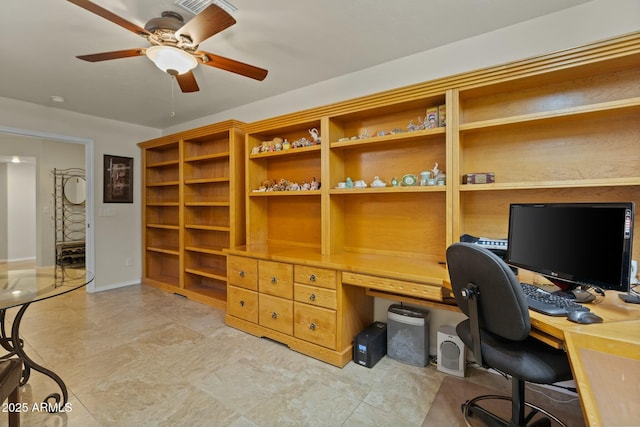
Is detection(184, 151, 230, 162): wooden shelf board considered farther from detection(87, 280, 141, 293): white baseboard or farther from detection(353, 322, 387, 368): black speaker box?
detection(353, 322, 387, 368): black speaker box

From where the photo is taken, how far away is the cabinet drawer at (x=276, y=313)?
2.46m

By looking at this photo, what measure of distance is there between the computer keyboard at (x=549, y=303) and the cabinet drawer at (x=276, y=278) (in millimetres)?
1632

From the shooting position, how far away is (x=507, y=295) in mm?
1226

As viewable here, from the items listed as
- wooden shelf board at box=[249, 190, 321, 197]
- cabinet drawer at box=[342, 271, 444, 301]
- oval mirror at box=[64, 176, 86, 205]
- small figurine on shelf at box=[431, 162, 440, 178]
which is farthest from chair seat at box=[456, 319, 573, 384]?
oval mirror at box=[64, 176, 86, 205]

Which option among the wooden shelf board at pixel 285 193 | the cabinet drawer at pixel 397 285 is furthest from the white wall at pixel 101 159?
the cabinet drawer at pixel 397 285

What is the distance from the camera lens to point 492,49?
208 cm

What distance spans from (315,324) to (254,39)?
2217mm

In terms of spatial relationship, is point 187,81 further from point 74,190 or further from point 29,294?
point 74,190

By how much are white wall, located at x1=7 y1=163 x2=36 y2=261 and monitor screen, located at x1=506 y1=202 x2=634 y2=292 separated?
28.9 ft

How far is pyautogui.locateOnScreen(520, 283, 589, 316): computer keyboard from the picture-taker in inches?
48.9

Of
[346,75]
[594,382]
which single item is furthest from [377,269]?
[346,75]

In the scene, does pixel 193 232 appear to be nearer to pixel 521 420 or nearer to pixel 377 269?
pixel 377 269

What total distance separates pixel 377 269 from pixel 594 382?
48.0 inches

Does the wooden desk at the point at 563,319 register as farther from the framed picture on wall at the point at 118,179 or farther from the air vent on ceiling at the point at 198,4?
the framed picture on wall at the point at 118,179
